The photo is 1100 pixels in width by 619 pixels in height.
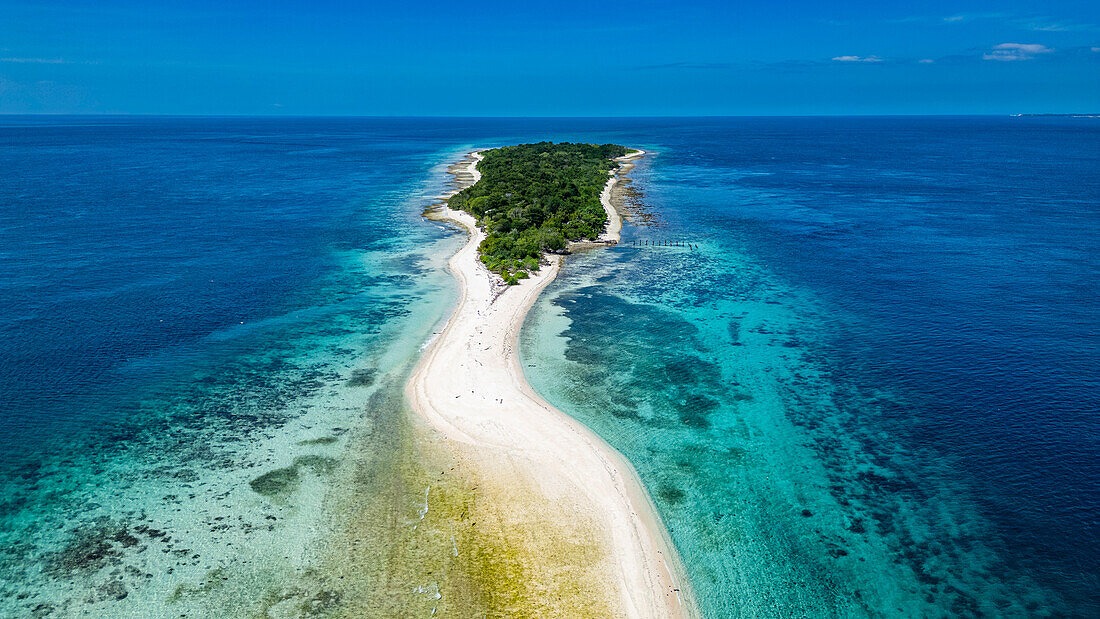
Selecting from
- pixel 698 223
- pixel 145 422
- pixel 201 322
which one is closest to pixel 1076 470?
pixel 145 422

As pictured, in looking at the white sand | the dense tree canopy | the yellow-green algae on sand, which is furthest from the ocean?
the dense tree canopy

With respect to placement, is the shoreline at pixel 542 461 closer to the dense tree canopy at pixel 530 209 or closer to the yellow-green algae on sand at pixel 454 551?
the yellow-green algae on sand at pixel 454 551

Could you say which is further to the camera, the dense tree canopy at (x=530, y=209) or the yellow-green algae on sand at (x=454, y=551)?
the dense tree canopy at (x=530, y=209)

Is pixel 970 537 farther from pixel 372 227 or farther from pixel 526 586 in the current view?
pixel 372 227

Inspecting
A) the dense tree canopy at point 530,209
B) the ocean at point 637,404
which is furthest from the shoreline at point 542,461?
the dense tree canopy at point 530,209

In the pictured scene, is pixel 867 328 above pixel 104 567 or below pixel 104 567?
above
